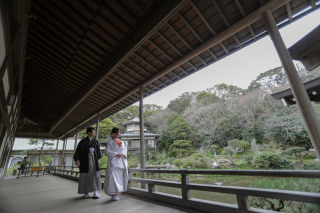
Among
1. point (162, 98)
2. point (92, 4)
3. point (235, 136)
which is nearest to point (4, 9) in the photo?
point (92, 4)

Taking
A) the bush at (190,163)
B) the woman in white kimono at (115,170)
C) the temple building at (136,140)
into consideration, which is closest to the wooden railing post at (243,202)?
the woman in white kimono at (115,170)

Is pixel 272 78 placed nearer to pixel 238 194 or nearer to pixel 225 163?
pixel 225 163

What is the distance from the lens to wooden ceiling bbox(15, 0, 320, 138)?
221cm

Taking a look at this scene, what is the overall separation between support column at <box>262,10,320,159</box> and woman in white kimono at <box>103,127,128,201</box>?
257cm

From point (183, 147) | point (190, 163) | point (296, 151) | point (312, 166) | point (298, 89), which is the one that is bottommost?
point (312, 166)

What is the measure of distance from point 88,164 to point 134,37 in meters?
2.53

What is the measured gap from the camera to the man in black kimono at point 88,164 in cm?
290

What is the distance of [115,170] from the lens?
2695mm

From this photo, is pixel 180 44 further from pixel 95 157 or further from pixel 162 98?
pixel 162 98

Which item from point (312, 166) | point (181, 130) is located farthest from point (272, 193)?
point (181, 130)

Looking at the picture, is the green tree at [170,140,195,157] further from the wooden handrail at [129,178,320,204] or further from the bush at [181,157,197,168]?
the wooden handrail at [129,178,320,204]

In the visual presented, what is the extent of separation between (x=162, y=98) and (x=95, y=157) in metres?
29.7

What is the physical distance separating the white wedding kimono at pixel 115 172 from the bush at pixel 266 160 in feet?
17.8

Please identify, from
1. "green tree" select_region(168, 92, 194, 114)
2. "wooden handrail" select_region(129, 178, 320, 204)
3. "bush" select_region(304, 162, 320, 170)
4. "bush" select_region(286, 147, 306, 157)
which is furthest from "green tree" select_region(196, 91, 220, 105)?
"wooden handrail" select_region(129, 178, 320, 204)
